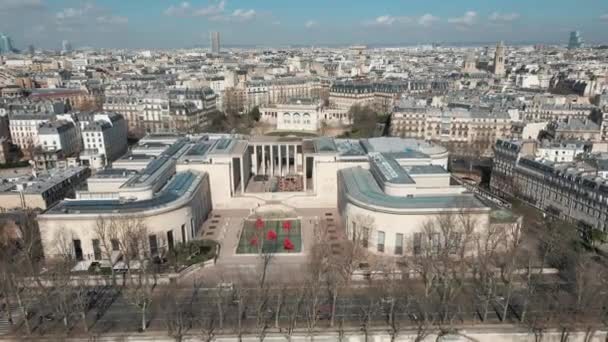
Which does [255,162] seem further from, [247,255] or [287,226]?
[247,255]

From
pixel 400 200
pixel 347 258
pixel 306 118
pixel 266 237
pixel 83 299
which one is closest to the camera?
pixel 83 299

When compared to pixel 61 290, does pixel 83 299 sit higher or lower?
lower

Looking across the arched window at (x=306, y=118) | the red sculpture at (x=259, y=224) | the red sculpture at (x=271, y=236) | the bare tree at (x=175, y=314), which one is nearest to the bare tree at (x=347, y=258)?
the red sculpture at (x=271, y=236)

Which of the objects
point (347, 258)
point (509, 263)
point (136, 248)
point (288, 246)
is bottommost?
point (288, 246)

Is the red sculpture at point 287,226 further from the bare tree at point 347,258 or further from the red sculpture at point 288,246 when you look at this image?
the bare tree at point 347,258

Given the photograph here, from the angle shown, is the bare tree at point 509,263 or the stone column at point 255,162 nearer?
the bare tree at point 509,263

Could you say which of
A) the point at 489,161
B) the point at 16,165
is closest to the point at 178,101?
the point at 16,165

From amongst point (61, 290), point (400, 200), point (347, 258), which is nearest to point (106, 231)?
point (61, 290)

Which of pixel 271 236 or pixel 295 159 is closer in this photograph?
pixel 271 236

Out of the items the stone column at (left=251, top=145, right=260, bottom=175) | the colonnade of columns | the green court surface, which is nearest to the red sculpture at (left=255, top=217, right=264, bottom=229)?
the green court surface
